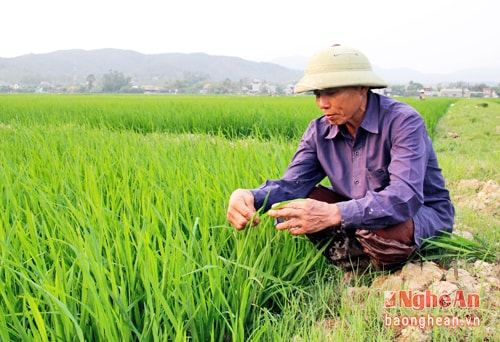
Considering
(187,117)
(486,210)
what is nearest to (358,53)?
(486,210)

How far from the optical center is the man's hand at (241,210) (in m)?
1.59

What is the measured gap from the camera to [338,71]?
1.62 metres

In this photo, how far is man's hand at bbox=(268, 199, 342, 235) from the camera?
1.49 metres

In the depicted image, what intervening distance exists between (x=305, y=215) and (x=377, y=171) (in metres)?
0.45

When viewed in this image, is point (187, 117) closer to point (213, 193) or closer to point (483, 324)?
point (213, 193)

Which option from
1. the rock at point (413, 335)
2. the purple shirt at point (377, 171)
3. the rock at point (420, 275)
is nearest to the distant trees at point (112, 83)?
the purple shirt at point (377, 171)

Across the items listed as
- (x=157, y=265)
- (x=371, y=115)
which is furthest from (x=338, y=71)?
(x=157, y=265)

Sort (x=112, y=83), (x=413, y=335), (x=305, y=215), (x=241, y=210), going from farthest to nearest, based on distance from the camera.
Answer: (x=112, y=83) → (x=241, y=210) → (x=305, y=215) → (x=413, y=335)

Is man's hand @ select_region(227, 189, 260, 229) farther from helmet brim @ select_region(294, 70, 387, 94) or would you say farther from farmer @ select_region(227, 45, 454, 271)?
helmet brim @ select_region(294, 70, 387, 94)

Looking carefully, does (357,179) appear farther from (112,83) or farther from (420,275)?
(112,83)

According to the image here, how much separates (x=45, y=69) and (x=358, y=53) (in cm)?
18654

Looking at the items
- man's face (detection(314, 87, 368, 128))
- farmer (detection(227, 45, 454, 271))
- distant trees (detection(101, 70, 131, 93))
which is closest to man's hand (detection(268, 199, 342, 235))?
farmer (detection(227, 45, 454, 271))

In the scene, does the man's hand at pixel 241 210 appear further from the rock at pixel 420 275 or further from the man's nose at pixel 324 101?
the rock at pixel 420 275

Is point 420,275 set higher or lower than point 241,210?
lower
